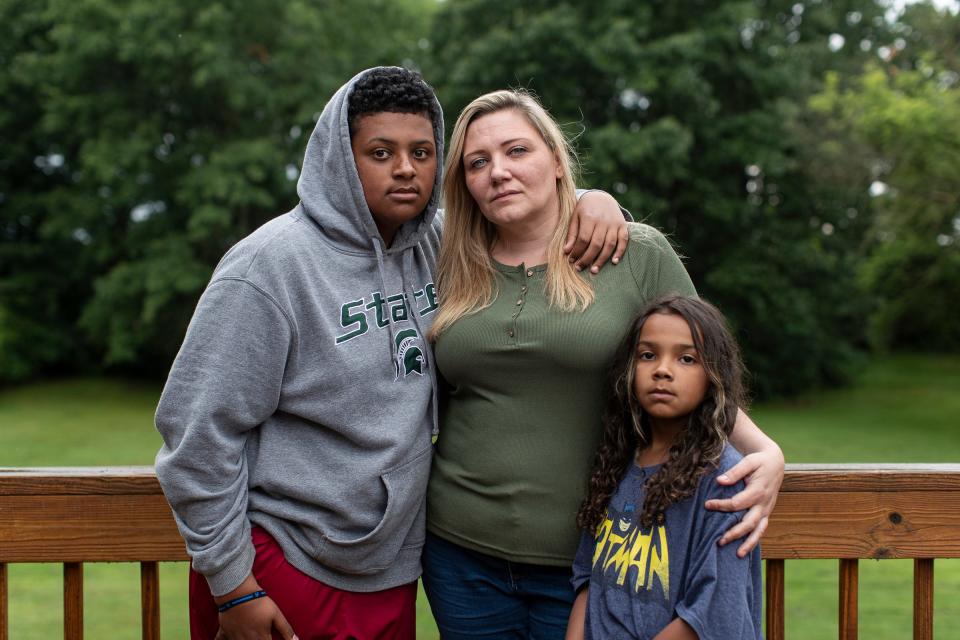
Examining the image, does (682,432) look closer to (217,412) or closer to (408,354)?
(408,354)

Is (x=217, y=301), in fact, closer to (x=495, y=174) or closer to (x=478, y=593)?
(x=495, y=174)

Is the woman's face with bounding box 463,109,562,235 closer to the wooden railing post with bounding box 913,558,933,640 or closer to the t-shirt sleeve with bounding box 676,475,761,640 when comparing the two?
the t-shirt sleeve with bounding box 676,475,761,640

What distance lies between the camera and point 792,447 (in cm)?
1425

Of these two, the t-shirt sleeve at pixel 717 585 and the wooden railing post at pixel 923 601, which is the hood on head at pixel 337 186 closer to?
the t-shirt sleeve at pixel 717 585

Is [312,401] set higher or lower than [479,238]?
lower

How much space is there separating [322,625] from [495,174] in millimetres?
1093

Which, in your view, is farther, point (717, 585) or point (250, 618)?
point (250, 618)

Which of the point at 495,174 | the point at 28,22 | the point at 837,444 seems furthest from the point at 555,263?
the point at 28,22

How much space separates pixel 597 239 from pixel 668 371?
40cm

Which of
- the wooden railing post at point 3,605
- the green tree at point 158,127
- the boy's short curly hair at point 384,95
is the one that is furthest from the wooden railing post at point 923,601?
the green tree at point 158,127

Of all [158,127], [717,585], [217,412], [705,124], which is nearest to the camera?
[717,585]

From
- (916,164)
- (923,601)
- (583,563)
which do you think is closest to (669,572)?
(583,563)

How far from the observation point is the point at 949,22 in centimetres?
1570

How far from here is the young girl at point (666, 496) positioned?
1851 millimetres
